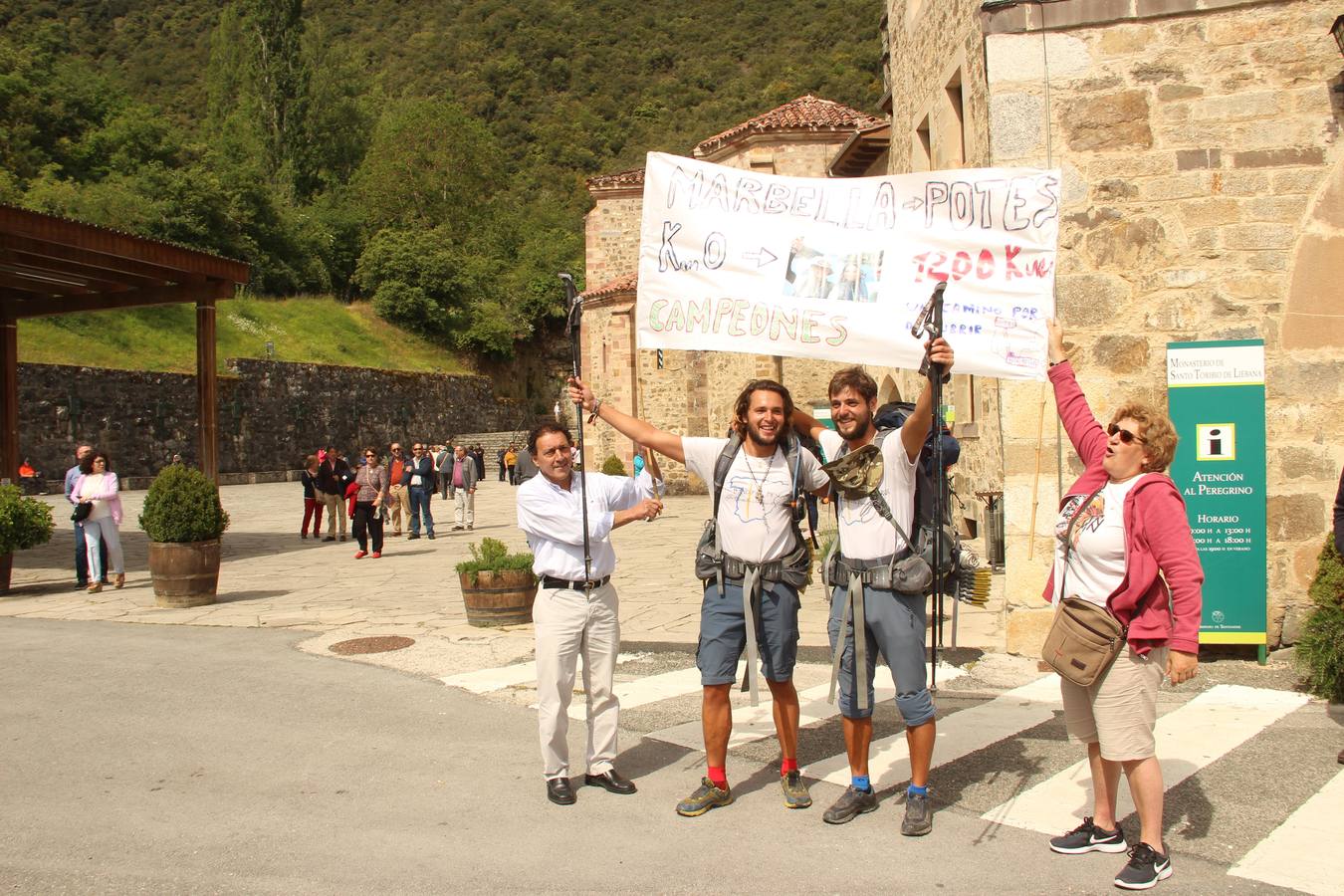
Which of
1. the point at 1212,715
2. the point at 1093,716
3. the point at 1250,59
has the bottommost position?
the point at 1212,715

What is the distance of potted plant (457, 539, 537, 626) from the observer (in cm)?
892

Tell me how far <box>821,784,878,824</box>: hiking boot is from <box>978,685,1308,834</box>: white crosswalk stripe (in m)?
0.49

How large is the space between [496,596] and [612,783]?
4.44 meters

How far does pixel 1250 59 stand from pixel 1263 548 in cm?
348

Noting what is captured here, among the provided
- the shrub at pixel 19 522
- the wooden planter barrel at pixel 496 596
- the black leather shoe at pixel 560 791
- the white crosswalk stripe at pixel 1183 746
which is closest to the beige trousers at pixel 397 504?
the shrub at pixel 19 522

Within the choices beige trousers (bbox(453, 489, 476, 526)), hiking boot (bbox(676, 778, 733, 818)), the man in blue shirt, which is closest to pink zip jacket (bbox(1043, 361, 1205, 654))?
hiking boot (bbox(676, 778, 733, 818))

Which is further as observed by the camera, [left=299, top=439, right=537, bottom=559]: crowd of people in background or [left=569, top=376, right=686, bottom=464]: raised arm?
[left=299, top=439, right=537, bottom=559]: crowd of people in background

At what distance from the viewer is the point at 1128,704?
3.71 m

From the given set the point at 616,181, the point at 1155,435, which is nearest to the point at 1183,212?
the point at 1155,435

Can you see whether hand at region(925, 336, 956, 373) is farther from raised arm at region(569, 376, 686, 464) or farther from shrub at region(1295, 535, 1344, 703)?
shrub at region(1295, 535, 1344, 703)

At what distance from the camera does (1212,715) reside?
19.4 ft

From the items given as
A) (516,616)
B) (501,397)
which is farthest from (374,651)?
(501,397)

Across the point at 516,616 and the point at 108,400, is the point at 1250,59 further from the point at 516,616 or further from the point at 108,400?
the point at 108,400

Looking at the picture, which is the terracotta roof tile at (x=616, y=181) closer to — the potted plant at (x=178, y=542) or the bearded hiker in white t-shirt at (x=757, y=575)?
the potted plant at (x=178, y=542)
